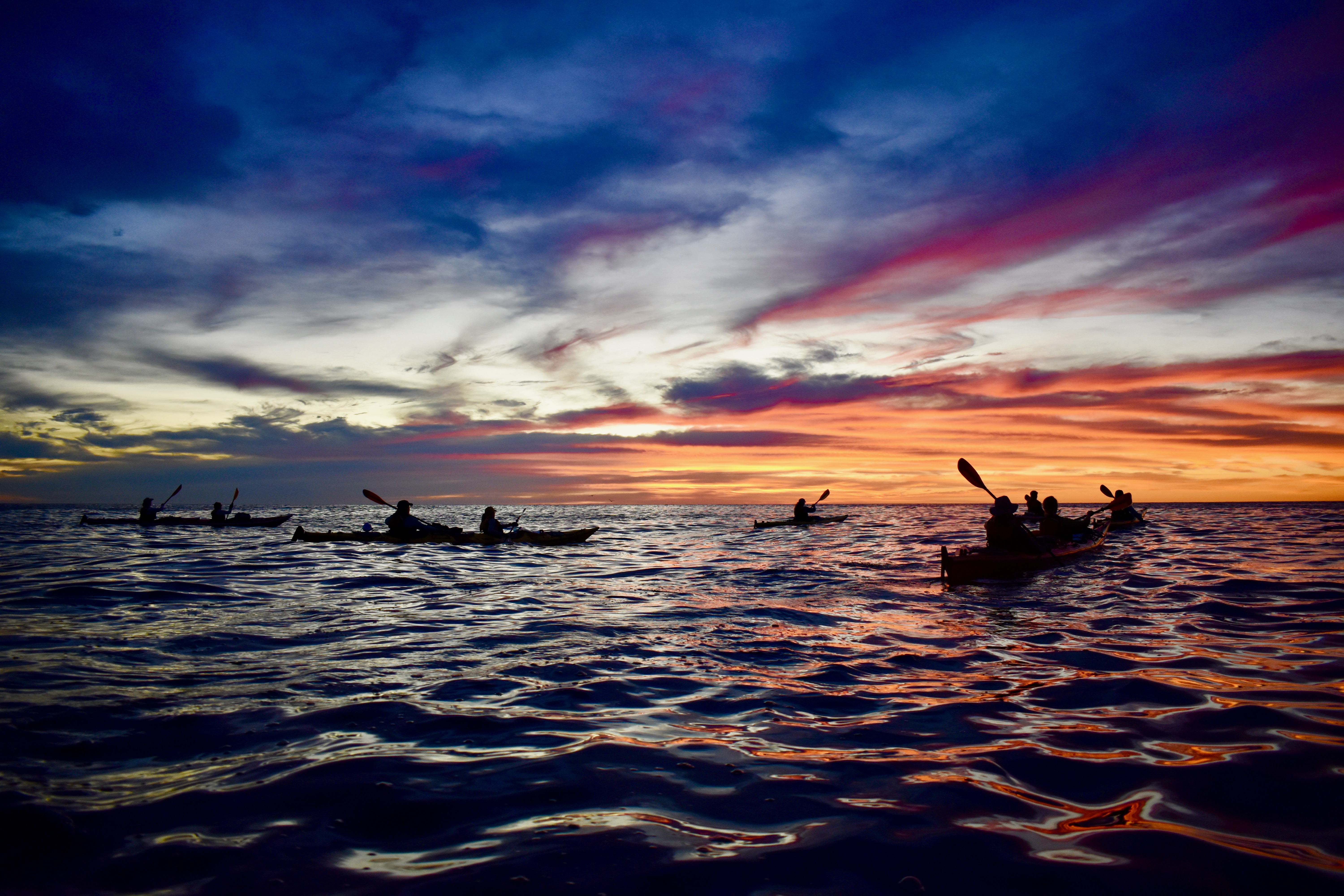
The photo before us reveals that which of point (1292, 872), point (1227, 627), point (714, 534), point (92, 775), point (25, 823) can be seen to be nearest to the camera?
point (1292, 872)

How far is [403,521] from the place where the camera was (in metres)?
28.5

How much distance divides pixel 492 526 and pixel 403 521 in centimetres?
409

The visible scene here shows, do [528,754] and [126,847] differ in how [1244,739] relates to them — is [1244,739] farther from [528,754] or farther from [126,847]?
[126,847]

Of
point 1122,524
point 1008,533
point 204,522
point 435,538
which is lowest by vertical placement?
point 204,522

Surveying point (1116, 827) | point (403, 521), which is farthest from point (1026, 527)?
point (403, 521)

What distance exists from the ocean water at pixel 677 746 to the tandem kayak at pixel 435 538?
46.8ft

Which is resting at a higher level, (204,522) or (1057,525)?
(1057,525)

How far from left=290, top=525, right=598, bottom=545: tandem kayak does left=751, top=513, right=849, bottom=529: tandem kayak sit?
1981cm

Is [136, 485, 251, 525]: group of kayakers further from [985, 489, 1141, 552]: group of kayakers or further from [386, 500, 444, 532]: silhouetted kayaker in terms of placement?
[985, 489, 1141, 552]: group of kayakers

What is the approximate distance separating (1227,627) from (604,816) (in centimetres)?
1145

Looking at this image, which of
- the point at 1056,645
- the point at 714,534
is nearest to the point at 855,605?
the point at 1056,645

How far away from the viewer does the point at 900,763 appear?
17.0 feet

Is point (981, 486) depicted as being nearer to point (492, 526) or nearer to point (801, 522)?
point (492, 526)

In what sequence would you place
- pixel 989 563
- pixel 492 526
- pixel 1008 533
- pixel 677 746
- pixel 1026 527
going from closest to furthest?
pixel 677 746
pixel 989 563
pixel 1008 533
pixel 1026 527
pixel 492 526
